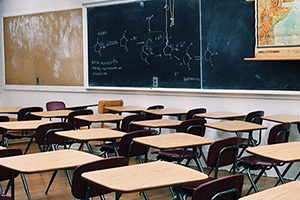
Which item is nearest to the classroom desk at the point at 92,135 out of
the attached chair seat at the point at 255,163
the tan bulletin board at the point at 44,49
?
the attached chair seat at the point at 255,163

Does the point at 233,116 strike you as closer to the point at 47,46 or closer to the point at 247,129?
the point at 247,129

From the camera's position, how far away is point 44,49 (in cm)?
969

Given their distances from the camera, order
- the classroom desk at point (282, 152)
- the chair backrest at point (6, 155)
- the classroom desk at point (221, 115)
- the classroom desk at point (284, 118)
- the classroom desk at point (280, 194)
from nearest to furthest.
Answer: the classroom desk at point (280, 194) → the classroom desk at point (282, 152) → the chair backrest at point (6, 155) → the classroom desk at point (284, 118) → the classroom desk at point (221, 115)

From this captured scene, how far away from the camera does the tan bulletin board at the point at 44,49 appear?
898 centimetres

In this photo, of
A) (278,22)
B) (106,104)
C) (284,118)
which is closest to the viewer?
(284,118)

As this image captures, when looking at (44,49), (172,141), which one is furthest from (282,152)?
(44,49)

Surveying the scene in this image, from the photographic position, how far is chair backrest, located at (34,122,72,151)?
5.10 m

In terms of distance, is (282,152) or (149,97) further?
(149,97)

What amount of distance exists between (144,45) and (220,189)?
5.33 meters

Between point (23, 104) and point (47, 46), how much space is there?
1.41 meters

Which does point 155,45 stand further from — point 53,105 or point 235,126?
point 235,126

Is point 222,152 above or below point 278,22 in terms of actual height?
below

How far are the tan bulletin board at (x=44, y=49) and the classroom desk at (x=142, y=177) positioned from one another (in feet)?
19.7

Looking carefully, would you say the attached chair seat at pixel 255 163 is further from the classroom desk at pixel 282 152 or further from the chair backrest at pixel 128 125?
the chair backrest at pixel 128 125
